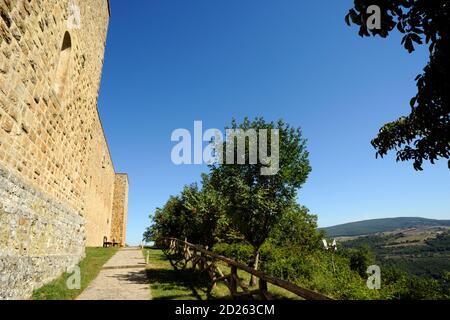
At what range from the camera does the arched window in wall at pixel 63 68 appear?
831cm

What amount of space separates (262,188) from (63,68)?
8817mm

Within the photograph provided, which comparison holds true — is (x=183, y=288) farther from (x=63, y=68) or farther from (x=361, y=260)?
(x=361, y=260)

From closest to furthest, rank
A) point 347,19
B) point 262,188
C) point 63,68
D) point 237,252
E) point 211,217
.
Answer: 1. point 347,19
2. point 63,68
3. point 262,188
4. point 211,217
5. point 237,252

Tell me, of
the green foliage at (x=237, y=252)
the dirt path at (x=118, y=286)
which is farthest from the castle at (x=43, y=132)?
the green foliage at (x=237, y=252)

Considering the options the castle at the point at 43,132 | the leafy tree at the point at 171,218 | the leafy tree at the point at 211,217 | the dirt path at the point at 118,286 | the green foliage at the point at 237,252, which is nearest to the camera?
the castle at the point at 43,132

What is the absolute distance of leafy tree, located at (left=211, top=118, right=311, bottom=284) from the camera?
13.1m

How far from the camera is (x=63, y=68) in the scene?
8.55m

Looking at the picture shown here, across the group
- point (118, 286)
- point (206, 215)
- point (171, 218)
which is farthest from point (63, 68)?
point (171, 218)

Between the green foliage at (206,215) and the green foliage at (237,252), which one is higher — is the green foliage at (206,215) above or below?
above

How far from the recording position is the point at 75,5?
8703mm

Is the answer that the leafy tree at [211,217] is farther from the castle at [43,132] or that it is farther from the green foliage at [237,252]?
the castle at [43,132]

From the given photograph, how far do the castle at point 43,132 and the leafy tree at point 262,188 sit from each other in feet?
20.8

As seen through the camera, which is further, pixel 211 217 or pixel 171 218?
pixel 171 218
